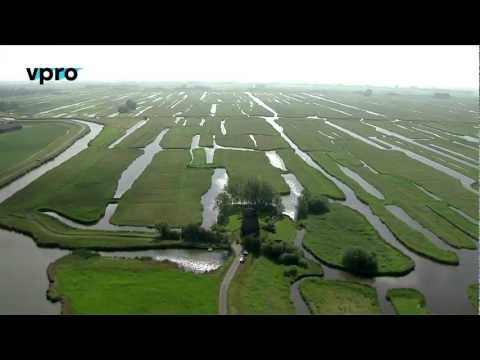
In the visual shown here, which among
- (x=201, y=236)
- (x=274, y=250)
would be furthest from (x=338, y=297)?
(x=201, y=236)

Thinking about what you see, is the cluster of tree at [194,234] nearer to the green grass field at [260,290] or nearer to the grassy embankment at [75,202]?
the grassy embankment at [75,202]

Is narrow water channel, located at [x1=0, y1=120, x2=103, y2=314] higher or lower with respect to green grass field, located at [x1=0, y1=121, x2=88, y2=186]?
lower

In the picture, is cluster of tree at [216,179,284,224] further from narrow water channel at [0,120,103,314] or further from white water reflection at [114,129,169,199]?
narrow water channel at [0,120,103,314]

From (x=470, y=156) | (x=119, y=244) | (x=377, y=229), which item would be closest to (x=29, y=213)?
(x=119, y=244)

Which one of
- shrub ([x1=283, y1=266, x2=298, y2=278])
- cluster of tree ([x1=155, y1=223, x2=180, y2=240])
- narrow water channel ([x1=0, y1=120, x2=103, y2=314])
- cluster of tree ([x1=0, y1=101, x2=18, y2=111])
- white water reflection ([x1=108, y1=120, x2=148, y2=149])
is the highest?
cluster of tree ([x1=0, y1=101, x2=18, y2=111])

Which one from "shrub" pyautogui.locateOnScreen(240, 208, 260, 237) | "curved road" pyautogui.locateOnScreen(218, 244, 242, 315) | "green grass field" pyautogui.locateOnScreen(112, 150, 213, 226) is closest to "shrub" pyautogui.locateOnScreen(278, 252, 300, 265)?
"curved road" pyautogui.locateOnScreen(218, 244, 242, 315)
